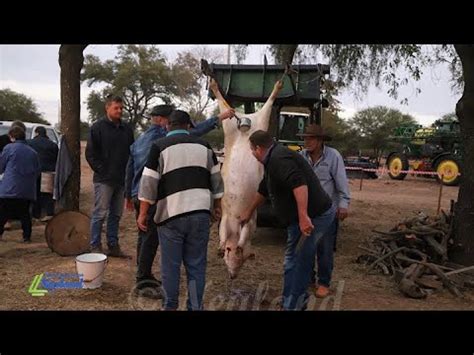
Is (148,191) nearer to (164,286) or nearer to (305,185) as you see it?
(164,286)

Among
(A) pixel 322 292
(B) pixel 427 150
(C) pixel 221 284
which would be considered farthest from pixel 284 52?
(B) pixel 427 150

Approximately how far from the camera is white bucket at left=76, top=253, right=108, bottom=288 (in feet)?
15.7

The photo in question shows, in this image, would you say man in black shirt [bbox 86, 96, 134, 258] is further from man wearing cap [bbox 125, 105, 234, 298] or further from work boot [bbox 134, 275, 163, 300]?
work boot [bbox 134, 275, 163, 300]

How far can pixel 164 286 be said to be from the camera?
379 cm

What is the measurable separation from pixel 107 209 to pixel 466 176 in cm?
463

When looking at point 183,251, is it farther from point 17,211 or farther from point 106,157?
point 17,211

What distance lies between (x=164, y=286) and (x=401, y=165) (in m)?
19.4

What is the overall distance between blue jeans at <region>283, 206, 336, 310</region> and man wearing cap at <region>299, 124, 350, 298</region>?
0.67 meters

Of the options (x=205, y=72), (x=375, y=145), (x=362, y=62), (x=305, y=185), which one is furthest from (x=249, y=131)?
(x=375, y=145)

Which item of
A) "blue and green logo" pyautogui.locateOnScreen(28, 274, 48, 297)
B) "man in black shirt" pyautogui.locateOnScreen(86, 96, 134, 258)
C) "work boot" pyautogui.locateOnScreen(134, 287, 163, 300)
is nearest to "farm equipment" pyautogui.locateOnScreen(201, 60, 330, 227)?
"man in black shirt" pyautogui.locateOnScreen(86, 96, 134, 258)

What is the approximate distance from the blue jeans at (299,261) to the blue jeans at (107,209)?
2660 millimetres

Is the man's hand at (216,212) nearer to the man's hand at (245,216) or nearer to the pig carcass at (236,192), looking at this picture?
the man's hand at (245,216)

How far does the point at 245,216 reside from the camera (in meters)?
5.03
